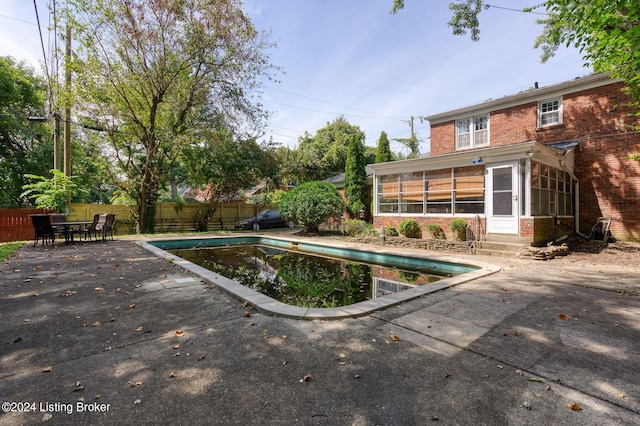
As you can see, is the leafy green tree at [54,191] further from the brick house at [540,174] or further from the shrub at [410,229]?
the shrub at [410,229]

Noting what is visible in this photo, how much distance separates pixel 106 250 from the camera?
375 inches

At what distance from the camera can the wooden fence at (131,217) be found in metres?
12.6

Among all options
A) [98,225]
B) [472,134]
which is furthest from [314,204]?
[98,225]

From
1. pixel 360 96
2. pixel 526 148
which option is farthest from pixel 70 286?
pixel 360 96

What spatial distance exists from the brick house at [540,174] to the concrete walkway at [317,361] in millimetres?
5368

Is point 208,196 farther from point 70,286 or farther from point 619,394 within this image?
point 619,394

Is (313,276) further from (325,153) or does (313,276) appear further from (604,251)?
(325,153)

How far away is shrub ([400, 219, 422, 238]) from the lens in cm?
1173

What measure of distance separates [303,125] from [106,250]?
23168mm

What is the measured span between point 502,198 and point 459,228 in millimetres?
1635

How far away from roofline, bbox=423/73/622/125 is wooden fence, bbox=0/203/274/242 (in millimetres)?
13582

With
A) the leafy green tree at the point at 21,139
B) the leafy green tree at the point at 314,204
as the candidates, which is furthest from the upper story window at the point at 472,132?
the leafy green tree at the point at 21,139

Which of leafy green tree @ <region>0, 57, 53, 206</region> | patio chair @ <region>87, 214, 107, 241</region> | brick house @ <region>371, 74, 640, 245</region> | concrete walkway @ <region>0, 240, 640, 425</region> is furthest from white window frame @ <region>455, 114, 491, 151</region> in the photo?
leafy green tree @ <region>0, 57, 53, 206</region>

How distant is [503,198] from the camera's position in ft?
32.1
